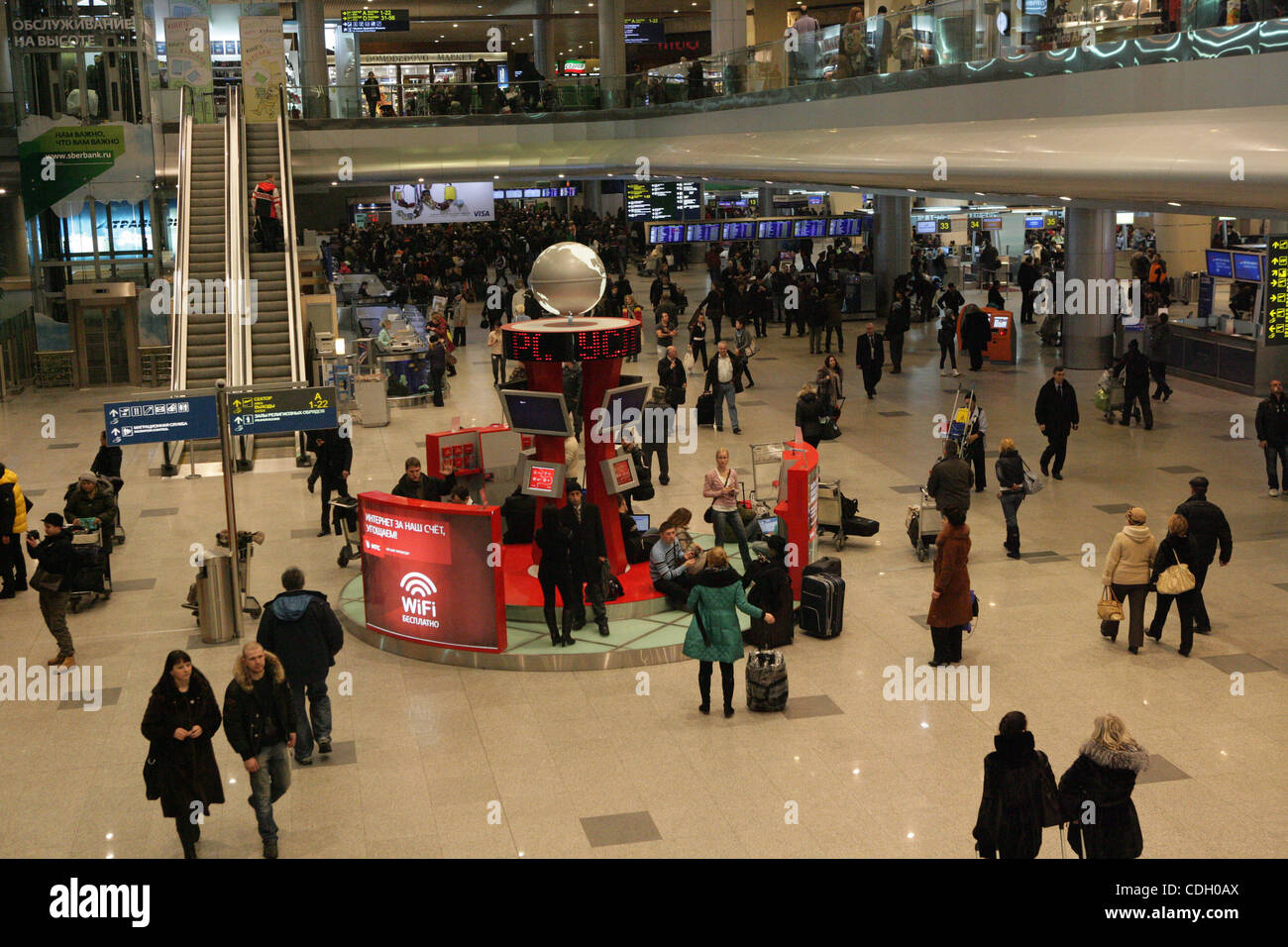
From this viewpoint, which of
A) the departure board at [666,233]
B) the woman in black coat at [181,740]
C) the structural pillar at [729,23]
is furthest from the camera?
the departure board at [666,233]

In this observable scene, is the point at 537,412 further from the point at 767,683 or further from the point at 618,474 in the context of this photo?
the point at 767,683

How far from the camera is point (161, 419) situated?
11648 millimetres

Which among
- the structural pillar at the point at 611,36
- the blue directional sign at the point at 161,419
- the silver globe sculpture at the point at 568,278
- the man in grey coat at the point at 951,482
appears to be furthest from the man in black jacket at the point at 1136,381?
the structural pillar at the point at 611,36

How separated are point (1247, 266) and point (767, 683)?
64.5 feet

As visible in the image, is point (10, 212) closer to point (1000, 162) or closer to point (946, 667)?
point (1000, 162)

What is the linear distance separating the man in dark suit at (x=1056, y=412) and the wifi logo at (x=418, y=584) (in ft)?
27.7

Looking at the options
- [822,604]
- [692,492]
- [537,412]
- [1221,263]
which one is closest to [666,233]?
[1221,263]

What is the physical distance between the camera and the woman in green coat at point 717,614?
10.0m

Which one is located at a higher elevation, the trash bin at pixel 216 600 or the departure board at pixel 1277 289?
the departure board at pixel 1277 289

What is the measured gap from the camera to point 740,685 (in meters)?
10.9

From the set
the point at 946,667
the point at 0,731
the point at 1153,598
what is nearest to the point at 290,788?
the point at 0,731

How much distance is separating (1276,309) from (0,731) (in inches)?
765

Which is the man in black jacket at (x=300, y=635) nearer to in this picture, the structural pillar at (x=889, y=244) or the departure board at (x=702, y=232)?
the structural pillar at (x=889, y=244)

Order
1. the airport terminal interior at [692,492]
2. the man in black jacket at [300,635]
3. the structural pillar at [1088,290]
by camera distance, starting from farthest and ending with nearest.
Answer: the structural pillar at [1088,290], the man in black jacket at [300,635], the airport terminal interior at [692,492]
